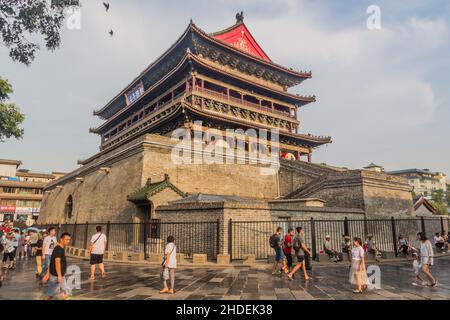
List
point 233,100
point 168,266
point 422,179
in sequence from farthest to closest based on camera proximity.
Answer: point 422,179 → point 233,100 → point 168,266

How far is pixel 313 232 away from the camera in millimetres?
11391

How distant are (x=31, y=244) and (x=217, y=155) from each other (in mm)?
11922

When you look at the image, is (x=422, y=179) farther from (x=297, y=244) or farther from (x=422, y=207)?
(x=297, y=244)

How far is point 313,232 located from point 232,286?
215 inches

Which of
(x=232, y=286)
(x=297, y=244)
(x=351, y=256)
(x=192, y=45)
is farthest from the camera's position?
(x=192, y=45)

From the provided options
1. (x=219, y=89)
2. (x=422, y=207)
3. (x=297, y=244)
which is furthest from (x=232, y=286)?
(x=422, y=207)

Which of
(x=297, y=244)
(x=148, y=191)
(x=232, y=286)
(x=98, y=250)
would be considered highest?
(x=148, y=191)

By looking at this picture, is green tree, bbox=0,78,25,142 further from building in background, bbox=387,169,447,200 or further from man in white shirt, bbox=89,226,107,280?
building in background, bbox=387,169,447,200

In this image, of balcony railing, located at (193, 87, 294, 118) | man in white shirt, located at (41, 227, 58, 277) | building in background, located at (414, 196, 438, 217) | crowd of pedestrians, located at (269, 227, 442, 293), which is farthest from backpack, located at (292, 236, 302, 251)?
building in background, located at (414, 196, 438, 217)

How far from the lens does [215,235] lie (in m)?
12.1

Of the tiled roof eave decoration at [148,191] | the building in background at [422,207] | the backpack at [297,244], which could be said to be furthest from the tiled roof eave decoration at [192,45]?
the backpack at [297,244]

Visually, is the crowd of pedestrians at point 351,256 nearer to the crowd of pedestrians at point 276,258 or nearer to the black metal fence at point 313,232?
the crowd of pedestrians at point 276,258

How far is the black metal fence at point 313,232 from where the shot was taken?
11977 mm

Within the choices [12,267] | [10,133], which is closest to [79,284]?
[12,267]
